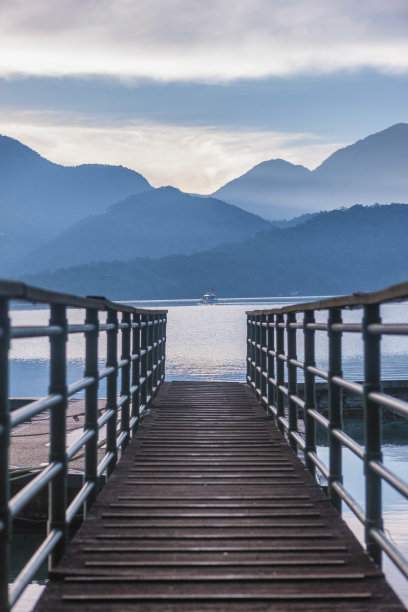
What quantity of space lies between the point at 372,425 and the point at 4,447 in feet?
5.50

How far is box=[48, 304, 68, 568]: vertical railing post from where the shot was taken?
3.17 m

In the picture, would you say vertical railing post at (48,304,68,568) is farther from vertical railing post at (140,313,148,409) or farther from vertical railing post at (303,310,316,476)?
vertical railing post at (140,313,148,409)

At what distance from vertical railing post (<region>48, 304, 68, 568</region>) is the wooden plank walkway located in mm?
163

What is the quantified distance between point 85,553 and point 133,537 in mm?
297

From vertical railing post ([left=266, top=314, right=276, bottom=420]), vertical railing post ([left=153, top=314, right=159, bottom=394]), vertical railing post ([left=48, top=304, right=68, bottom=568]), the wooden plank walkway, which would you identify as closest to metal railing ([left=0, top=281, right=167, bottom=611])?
vertical railing post ([left=48, top=304, right=68, bottom=568])

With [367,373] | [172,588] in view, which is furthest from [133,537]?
[367,373]

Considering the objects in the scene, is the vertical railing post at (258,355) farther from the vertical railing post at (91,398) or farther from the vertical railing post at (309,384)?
the vertical railing post at (91,398)

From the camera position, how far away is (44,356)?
197 feet

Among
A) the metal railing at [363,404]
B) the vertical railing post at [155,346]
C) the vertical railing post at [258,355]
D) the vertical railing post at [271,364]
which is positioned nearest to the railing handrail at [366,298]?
the metal railing at [363,404]

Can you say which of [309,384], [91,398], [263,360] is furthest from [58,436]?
[263,360]

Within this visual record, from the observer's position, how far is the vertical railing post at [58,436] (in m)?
3.17

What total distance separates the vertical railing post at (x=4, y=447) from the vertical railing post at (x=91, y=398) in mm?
1644

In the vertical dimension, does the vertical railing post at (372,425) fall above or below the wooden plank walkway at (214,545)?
above

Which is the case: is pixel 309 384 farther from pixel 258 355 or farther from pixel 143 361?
pixel 258 355
